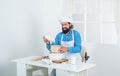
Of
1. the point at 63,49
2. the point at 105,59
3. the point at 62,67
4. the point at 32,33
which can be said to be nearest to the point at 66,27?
the point at 63,49

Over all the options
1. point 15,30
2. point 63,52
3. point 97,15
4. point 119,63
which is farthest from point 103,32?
point 15,30

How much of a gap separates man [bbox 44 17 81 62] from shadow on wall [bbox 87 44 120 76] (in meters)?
0.83

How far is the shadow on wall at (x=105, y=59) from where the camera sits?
311 cm

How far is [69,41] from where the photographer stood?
2.49 metres

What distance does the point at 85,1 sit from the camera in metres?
3.37

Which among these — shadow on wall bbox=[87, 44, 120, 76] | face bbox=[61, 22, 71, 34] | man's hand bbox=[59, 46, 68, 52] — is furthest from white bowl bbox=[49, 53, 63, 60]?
shadow on wall bbox=[87, 44, 120, 76]

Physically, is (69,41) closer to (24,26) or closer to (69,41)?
(69,41)

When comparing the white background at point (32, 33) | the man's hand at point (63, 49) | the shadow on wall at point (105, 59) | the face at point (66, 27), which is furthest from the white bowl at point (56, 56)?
the shadow on wall at point (105, 59)

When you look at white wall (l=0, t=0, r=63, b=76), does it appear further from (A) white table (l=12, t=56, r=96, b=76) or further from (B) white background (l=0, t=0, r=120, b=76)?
(A) white table (l=12, t=56, r=96, b=76)

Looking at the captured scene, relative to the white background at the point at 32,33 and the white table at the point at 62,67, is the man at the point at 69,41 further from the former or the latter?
the white background at the point at 32,33

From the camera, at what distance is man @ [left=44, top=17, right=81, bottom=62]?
2.40 metres

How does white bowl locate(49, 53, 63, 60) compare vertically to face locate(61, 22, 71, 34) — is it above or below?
below

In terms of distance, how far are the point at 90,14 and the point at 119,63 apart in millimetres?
816

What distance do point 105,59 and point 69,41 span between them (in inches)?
36.8
